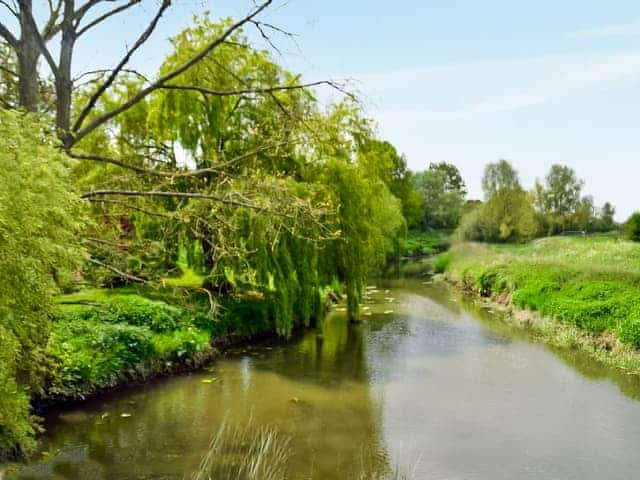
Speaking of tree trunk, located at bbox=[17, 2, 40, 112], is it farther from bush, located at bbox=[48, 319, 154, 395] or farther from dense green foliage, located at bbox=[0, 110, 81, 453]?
bush, located at bbox=[48, 319, 154, 395]

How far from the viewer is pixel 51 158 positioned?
5398 mm

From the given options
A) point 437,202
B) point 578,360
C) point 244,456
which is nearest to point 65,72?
point 244,456

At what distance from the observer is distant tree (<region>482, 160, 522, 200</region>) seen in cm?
4694

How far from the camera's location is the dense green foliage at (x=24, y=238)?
185 inches

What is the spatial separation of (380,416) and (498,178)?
41.5m

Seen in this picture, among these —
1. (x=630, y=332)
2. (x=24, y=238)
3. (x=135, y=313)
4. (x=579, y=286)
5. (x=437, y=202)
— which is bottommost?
(x=630, y=332)

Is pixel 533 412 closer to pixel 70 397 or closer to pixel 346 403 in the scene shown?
pixel 346 403

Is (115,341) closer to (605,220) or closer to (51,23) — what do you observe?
(51,23)

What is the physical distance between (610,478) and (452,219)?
56.0 m

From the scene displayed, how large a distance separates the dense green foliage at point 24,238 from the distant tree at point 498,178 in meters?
44.7

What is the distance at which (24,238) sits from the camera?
4.83 metres

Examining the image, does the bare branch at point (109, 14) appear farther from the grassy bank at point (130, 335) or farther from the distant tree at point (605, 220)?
the distant tree at point (605, 220)

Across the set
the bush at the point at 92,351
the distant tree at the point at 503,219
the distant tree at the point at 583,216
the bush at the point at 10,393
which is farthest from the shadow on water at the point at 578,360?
the distant tree at the point at 583,216

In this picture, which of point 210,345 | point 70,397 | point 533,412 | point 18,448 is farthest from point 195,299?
point 533,412
